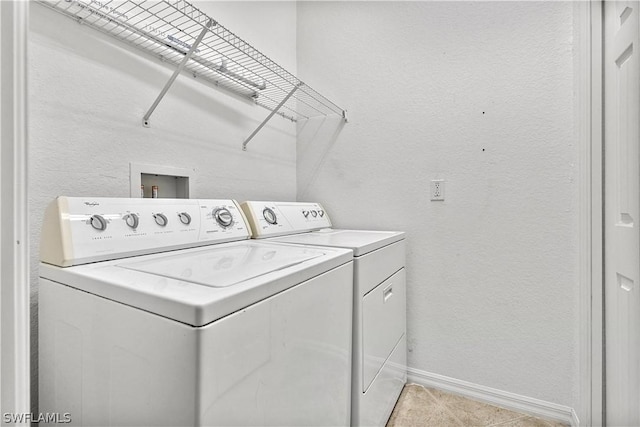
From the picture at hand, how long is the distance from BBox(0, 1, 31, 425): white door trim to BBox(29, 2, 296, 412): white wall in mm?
481

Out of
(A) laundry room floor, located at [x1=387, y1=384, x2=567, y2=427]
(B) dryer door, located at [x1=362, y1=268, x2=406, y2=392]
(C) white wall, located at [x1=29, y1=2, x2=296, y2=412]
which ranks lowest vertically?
(A) laundry room floor, located at [x1=387, y1=384, x2=567, y2=427]

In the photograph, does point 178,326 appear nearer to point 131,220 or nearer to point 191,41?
point 131,220

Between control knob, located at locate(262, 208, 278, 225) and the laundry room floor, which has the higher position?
control knob, located at locate(262, 208, 278, 225)

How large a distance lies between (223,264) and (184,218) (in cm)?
40

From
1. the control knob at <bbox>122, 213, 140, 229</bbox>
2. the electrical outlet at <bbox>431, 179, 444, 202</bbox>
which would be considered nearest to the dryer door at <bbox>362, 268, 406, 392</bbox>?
the electrical outlet at <bbox>431, 179, 444, 202</bbox>

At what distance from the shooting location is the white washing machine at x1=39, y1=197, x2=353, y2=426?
528 millimetres

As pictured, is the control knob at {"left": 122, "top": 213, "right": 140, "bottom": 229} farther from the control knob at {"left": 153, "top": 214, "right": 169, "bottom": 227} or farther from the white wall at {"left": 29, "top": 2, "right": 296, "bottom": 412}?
the white wall at {"left": 29, "top": 2, "right": 296, "bottom": 412}

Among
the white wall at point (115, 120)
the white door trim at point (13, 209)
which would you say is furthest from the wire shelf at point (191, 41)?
the white door trim at point (13, 209)

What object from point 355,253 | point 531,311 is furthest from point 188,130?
point 531,311

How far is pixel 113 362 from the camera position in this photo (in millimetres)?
616

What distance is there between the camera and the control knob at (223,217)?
124 centimetres

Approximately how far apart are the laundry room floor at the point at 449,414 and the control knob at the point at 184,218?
4.28 ft

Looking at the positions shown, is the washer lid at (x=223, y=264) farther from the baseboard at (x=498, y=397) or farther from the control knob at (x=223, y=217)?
the baseboard at (x=498, y=397)

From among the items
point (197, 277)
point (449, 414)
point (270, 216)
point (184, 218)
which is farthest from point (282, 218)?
point (449, 414)
